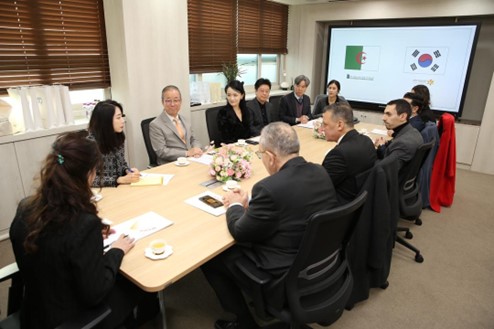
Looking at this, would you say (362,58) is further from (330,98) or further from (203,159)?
(203,159)

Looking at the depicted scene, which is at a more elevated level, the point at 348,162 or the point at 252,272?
the point at 348,162

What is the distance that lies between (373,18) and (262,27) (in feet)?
6.10

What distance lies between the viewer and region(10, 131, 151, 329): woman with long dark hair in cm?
123

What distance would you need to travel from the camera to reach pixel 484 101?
5.21m

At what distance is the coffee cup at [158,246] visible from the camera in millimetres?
1577

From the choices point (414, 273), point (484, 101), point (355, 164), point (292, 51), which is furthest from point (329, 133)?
point (292, 51)

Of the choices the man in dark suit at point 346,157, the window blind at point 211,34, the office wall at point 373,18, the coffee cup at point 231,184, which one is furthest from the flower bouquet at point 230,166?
the office wall at point 373,18

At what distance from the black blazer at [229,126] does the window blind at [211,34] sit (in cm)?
140

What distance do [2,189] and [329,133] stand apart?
2861mm

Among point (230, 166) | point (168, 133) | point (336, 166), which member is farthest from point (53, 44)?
point (336, 166)

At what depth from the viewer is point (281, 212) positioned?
1.54 meters

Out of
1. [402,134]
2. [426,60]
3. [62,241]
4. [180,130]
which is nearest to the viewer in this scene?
[62,241]

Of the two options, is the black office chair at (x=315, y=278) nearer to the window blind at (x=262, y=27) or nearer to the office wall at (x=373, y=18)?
the window blind at (x=262, y=27)

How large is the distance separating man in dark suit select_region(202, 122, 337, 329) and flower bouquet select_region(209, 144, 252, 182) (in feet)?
2.02
